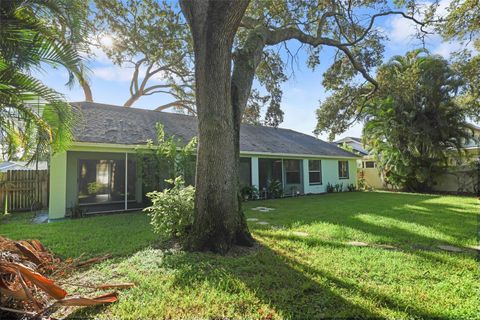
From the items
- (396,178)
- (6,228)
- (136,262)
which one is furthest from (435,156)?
(6,228)

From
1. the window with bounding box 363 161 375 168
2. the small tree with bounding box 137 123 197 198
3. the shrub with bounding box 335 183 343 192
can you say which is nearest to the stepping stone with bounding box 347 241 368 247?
the small tree with bounding box 137 123 197 198

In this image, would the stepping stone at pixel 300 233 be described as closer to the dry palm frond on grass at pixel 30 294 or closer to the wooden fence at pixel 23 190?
the dry palm frond on grass at pixel 30 294

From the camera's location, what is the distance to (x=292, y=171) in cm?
1680

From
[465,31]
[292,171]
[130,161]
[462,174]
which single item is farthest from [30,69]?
A: [462,174]

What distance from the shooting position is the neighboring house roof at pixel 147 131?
10.1m

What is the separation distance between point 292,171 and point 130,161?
32.2 ft

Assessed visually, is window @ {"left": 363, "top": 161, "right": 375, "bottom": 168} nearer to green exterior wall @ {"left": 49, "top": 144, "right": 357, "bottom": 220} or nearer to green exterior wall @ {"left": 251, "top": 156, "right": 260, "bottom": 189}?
green exterior wall @ {"left": 49, "top": 144, "right": 357, "bottom": 220}

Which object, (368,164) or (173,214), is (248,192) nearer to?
(173,214)

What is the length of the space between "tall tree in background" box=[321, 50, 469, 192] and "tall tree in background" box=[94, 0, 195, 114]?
1096 cm

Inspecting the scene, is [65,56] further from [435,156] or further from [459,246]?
[435,156]

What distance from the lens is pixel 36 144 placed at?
16.1ft

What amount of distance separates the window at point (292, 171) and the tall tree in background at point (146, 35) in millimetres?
8708

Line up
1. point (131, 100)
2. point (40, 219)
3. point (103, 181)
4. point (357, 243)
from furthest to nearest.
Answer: point (131, 100) < point (103, 181) < point (40, 219) < point (357, 243)

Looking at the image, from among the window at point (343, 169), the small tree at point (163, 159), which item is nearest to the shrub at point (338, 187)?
the window at point (343, 169)
